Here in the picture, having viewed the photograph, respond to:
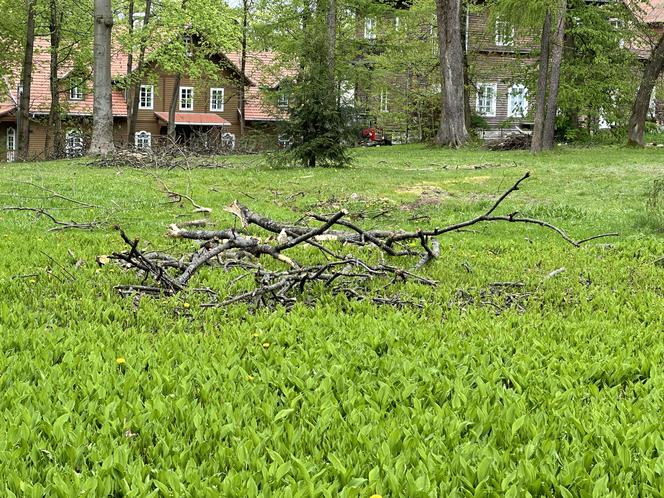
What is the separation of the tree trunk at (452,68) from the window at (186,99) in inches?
1118

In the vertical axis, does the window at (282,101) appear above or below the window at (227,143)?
above

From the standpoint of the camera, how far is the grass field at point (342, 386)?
109 inches

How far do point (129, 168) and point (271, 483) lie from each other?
17965 millimetres

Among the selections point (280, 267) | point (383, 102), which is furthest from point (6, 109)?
point (280, 267)

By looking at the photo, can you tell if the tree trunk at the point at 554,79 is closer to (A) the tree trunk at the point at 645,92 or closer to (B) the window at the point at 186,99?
(A) the tree trunk at the point at 645,92

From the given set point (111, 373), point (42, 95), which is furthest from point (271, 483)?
point (42, 95)

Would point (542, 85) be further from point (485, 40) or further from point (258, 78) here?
point (258, 78)

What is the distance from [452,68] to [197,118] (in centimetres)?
2755

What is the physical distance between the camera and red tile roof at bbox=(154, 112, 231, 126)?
52938mm

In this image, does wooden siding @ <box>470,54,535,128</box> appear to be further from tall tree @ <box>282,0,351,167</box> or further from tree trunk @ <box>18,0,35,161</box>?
tree trunk @ <box>18,0,35,161</box>

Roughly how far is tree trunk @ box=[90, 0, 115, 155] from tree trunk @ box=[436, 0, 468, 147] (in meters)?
12.9

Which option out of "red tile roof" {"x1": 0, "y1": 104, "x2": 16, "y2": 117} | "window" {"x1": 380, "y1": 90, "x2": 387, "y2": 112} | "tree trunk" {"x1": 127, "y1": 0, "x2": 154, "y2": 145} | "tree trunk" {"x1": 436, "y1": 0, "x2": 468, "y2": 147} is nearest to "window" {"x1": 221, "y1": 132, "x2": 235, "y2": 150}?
"tree trunk" {"x1": 127, "y1": 0, "x2": 154, "y2": 145}

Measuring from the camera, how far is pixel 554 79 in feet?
83.8

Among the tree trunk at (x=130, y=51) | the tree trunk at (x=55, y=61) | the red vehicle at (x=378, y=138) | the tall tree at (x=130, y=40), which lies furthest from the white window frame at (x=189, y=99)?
the tree trunk at (x=55, y=61)
